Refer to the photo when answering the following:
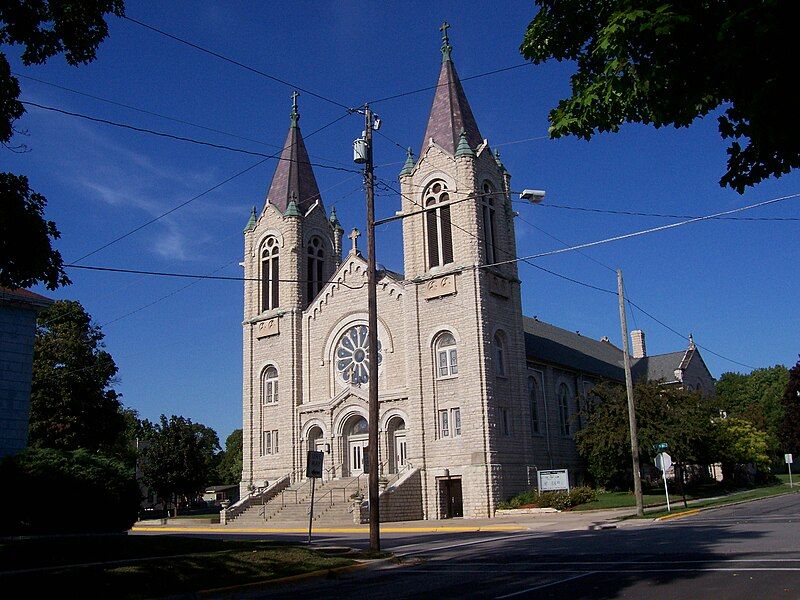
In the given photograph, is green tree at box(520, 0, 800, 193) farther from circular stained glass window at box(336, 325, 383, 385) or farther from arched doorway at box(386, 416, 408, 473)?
circular stained glass window at box(336, 325, 383, 385)

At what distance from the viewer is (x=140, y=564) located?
1537 cm

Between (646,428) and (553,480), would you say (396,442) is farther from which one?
(646,428)

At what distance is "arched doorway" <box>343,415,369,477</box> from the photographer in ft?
139

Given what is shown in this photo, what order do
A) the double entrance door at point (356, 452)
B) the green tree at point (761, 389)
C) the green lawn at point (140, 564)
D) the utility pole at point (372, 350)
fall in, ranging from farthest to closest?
the green tree at point (761, 389), the double entrance door at point (356, 452), the utility pole at point (372, 350), the green lawn at point (140, 564)

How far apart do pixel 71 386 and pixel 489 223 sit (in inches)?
1073

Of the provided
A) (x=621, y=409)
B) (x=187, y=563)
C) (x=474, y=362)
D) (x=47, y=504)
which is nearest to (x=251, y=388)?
(x=474, y=362)

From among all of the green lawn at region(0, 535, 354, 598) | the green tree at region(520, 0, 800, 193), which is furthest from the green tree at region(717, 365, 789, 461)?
the green tree at region(520, 0, 800, 193)

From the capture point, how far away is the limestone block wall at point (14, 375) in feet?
84.2

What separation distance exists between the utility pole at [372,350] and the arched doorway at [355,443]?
21917mm

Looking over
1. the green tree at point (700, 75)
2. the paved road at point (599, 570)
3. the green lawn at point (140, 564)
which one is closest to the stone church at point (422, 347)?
the paved road at point (599, 570)

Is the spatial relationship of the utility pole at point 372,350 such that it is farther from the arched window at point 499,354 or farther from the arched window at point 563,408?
the arched window at point 563,408

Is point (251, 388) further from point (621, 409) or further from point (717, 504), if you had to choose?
point (717, 504)

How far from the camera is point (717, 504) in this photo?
121ft

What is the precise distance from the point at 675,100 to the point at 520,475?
31801 millimetres
